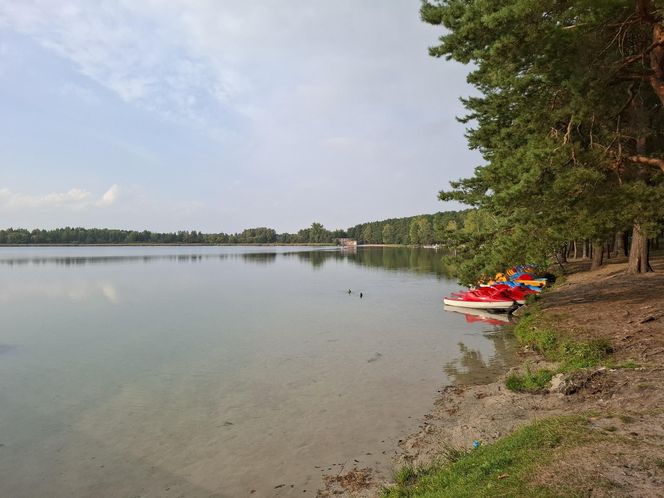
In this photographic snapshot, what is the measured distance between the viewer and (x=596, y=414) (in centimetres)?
784

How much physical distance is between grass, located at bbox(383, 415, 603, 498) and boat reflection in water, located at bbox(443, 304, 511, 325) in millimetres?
18681

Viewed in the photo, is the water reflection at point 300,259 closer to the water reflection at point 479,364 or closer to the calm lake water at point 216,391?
the calm lake water at point 216,391

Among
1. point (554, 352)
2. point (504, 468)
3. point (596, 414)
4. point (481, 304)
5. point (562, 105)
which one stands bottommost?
point (481, 304)

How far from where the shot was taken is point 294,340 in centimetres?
2200

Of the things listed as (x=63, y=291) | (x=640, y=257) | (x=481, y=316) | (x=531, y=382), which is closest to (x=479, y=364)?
(x=531, y=382)

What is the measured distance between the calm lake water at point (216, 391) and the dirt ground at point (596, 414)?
2.72 ft

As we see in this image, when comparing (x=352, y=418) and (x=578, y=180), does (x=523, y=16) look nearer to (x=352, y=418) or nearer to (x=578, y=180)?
(x=578, y=180)

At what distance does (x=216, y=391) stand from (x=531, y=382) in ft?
31.9

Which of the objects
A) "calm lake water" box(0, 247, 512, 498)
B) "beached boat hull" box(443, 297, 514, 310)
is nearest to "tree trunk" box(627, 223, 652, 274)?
"beached boat hull" box(443, 297, 514, 310)

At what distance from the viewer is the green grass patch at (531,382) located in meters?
11.6

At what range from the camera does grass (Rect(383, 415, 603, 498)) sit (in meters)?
5.64

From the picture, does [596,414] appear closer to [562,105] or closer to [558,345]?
[558,345]

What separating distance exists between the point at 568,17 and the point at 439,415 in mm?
11732

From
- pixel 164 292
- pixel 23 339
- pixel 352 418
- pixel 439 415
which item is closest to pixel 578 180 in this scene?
pixel 439 415
